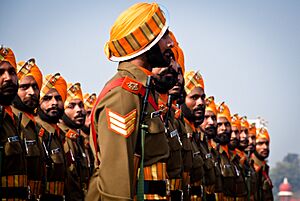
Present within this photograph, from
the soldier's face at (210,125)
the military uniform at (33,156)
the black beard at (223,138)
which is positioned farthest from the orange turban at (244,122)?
the military uniform at (33,156)

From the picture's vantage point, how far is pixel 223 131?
16359 mm

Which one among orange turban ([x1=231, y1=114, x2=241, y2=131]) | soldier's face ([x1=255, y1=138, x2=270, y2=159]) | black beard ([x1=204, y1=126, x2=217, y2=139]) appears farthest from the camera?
soldier's face ([x1=255, y1=138, x2=270, y2=159])

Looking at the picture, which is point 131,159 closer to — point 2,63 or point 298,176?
point 2,63

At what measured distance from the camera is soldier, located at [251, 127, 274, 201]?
62.6 feet

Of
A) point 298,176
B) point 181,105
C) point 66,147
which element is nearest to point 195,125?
point 181,105

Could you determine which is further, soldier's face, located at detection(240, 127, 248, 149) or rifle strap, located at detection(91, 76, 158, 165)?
soldier's face, located at detection(240, 127, 248, 149)

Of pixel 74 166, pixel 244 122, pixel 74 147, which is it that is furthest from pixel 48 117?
pixel 244 122

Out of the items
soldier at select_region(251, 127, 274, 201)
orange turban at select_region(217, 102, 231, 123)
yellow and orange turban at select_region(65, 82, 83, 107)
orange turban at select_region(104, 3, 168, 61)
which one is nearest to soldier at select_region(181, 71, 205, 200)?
yellow and orange turban at select_region(65, 82, 83, 107)

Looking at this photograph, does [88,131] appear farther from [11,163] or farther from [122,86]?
[122,86]

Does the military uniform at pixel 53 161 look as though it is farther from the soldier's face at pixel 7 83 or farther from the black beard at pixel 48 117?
the soldier's face at pixel 7 83

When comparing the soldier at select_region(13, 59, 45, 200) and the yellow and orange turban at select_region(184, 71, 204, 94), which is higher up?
the yellow and orange turban at select_region(184, 71, 204, 94)

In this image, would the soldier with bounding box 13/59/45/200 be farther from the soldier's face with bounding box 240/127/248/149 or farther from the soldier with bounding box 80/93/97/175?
the soldier's face with bounding box 240/127/248/149

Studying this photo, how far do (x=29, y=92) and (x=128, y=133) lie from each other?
5.14m

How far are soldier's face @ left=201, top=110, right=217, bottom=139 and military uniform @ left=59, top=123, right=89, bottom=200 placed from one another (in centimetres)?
226
